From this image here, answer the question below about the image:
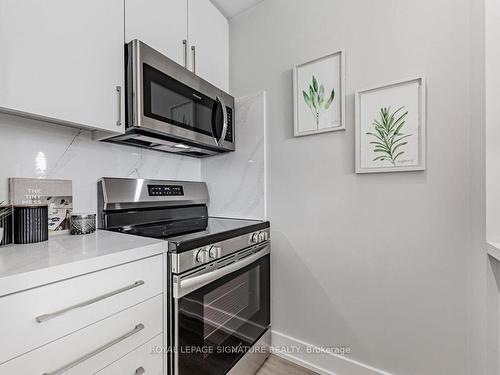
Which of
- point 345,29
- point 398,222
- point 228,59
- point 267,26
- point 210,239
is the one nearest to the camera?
point 210,239

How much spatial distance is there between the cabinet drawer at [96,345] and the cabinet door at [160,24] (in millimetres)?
1186

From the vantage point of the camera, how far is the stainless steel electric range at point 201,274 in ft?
3.23

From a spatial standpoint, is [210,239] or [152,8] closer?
[210,239]

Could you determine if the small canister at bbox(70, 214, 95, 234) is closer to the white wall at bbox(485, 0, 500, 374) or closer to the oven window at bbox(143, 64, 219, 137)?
the oven window at bbox(143, 64, 219, 137)

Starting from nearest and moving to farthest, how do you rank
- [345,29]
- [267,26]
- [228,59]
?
[345,29]
[267,26]
[228,59]

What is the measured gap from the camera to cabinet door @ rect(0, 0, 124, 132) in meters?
0.81

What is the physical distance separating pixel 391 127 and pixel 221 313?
1.27 m

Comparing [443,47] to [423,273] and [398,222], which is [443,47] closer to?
[398,222]

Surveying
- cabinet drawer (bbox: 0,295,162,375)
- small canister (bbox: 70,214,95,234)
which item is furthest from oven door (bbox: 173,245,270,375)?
small canister (bbox: 70,214,95,234)

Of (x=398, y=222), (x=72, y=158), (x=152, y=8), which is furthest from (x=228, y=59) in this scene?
(x=398, y=222)

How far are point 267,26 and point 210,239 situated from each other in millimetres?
1518

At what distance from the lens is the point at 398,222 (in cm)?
126

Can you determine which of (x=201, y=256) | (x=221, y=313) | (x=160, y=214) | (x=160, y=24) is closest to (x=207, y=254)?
(x=201, y=256)

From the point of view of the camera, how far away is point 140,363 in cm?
88
